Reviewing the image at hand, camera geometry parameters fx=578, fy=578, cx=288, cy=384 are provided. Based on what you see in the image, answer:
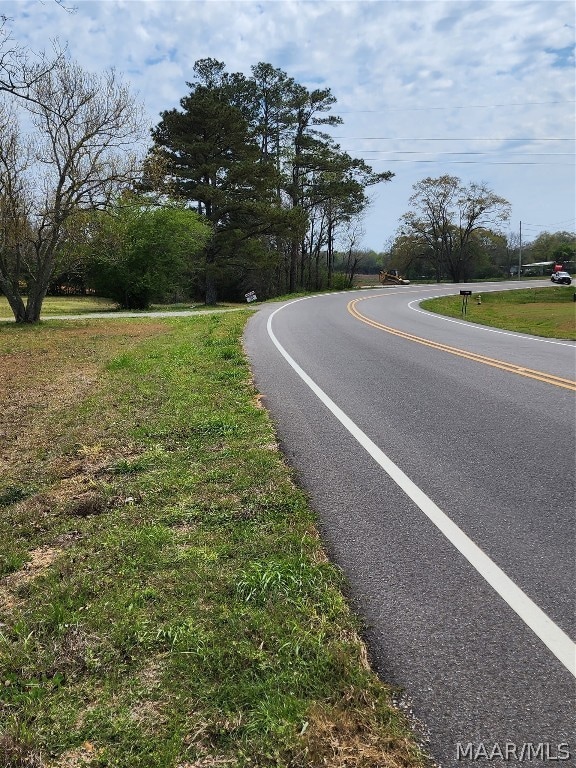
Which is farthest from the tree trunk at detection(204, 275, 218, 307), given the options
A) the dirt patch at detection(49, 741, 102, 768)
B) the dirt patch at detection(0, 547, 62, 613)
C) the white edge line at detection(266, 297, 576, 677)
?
the dirt patch at detection(49, 741, 102, 768)

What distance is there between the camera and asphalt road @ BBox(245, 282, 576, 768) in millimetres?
2225

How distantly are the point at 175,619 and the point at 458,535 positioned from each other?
6.00 feet

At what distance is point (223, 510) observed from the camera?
4.05 metres

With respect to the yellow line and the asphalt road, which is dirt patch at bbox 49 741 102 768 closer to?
the asphalt road

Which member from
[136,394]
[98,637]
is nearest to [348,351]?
[136,394]

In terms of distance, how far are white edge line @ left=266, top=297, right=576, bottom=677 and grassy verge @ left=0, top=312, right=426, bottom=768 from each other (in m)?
0.82

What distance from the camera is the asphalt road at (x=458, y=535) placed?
87.6 inches

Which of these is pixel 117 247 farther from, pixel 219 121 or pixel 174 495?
pixel 174 495

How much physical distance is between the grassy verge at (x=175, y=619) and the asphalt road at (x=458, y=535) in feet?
0.72

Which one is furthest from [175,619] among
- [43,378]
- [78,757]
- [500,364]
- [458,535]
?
[500,364]

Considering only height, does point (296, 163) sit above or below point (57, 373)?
above

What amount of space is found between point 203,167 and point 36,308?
61.4 feet

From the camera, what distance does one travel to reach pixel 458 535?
3.61m

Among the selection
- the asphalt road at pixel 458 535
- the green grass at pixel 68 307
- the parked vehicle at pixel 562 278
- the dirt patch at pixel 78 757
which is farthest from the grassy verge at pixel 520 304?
the dirt patch at pixel 78 757
